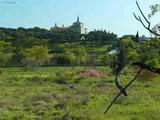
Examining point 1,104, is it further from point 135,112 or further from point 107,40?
point 107,40

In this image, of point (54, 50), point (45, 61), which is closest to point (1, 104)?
point (45, 61)

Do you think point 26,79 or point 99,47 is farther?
point 99,47

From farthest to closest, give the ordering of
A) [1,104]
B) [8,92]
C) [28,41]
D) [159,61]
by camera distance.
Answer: [28,41], [8,92], [1,104], [159,61]

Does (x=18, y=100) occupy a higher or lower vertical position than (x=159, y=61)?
lower

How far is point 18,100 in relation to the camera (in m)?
23.9

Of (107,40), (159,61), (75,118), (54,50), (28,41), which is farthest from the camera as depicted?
(107,40)

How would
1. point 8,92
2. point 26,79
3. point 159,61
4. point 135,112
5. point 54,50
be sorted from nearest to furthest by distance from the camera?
point 159,61
point 135,112
point 8,92
point 26,79
point 54,50

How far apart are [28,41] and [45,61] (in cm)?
1690

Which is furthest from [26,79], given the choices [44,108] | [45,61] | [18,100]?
[45,61]

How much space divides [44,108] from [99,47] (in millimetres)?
56689

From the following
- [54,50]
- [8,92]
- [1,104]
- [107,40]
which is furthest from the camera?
[107,40]

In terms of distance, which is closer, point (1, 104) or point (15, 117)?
point (15, 117)

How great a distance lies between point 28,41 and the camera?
3034 inches

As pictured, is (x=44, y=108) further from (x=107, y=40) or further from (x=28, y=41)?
(x=107, y=40)
